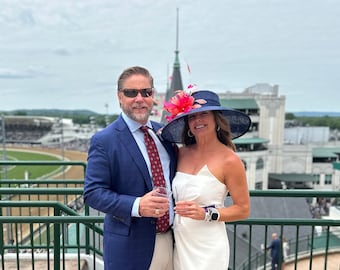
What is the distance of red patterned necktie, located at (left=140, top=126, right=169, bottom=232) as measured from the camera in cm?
199

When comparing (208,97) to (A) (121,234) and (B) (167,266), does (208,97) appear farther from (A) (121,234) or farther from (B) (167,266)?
(B) (167,266)

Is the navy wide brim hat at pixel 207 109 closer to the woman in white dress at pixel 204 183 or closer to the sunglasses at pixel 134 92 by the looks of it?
the woman in white dress at pixel 204 183

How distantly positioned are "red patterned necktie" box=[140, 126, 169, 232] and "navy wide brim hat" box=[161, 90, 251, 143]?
4.5 inches

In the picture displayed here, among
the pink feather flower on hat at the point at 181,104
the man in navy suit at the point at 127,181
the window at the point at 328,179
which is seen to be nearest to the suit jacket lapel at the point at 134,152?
the man in navy suit at the point at 127,181

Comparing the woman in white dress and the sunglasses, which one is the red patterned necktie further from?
the sunglasses

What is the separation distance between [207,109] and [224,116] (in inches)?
9.4

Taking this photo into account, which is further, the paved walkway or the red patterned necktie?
the paved walkway

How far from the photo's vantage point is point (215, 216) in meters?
1.90

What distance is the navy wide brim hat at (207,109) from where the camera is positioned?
1978 mm

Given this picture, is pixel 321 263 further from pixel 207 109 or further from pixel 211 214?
pixel 207 109

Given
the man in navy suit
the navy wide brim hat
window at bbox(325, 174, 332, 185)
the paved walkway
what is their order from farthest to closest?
1. window at bbox(325, 174, 332, 185)
2. the paved walkway
3. the navy wide brim hat
4. the man in navy suit

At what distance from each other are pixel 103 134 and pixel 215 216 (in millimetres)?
846

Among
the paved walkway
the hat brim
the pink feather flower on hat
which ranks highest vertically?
the pink feather flower on hat

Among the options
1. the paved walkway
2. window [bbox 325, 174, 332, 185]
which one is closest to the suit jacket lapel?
the paved walkway
